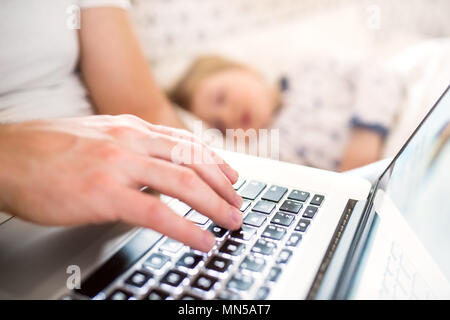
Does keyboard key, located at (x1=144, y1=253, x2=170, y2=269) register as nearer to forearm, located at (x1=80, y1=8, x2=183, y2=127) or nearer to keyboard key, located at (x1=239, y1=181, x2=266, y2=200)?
keyboard key, located at (x1=239, y1=181, x2=266, y2=200)

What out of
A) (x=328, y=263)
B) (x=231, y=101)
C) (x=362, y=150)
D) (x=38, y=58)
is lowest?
(x=362, y=150)

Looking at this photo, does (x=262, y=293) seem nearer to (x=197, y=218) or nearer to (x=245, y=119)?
(x=197, y=218)

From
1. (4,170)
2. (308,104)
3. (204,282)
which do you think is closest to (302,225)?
(204,282)

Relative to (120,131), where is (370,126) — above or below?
below

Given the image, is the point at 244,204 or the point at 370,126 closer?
the point at 244,204

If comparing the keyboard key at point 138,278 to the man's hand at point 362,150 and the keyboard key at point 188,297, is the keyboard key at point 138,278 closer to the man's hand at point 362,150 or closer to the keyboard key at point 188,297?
the keyboard key at point 188,297

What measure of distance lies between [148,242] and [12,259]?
12 cm

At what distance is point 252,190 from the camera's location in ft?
1.48

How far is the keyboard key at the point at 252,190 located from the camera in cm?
44

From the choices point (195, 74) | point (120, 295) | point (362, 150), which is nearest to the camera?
point (120, 295)

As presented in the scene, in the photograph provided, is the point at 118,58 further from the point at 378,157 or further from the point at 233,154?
the point at 378,157

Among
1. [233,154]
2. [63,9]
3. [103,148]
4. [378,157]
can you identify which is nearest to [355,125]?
[378,157]

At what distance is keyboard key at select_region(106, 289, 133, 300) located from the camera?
30 centimetres

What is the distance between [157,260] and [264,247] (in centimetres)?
10
